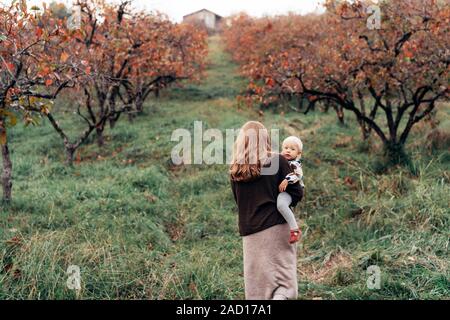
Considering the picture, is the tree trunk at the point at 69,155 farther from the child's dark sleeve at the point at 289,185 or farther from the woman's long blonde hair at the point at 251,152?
the child's dark sleeve at the point at 289,185

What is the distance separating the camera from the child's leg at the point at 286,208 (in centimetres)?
362

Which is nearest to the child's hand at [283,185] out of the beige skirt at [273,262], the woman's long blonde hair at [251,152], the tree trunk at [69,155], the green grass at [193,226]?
the woman's long blonde hair at [251,152]

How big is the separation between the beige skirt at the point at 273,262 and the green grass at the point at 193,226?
3.25 feet

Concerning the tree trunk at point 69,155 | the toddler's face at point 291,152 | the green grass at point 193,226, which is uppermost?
the toddler's face at point 291,152

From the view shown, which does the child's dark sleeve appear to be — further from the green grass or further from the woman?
the green grass

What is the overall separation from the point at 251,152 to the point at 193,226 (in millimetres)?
3608

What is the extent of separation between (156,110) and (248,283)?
13865 mm

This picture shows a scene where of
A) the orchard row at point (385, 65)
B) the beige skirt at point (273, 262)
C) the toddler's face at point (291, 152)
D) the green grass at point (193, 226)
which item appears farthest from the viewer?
the orchard row at point (385, 65)

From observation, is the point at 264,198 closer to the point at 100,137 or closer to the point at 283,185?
the point at 283,185

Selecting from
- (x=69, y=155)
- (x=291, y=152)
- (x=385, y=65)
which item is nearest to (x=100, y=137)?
(x=69, y=155)

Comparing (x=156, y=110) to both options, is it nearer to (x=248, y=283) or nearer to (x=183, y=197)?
(x=183, y=197)

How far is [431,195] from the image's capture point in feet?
21.6

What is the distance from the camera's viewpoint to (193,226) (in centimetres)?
699

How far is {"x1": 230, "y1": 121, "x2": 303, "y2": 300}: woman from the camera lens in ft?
11.9
